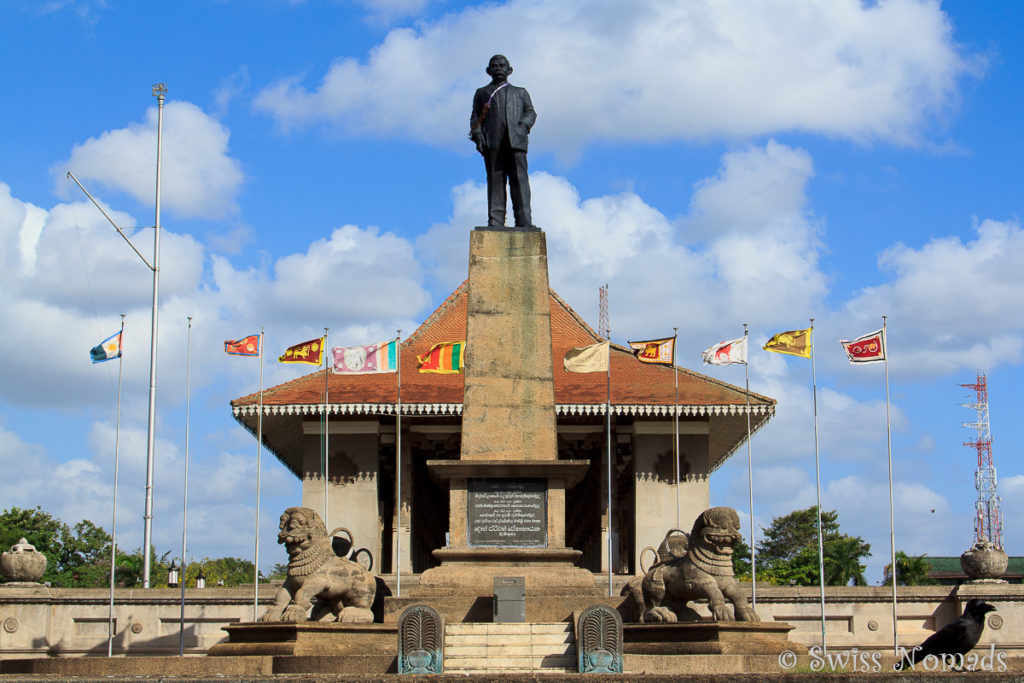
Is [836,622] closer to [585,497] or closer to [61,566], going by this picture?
[585,497]

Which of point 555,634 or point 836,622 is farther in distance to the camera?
point 836,622

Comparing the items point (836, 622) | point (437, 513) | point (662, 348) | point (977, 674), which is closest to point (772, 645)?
point (977, 674)

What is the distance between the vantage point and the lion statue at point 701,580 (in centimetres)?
1361

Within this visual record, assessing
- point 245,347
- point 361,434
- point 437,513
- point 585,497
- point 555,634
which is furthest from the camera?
point 437,513

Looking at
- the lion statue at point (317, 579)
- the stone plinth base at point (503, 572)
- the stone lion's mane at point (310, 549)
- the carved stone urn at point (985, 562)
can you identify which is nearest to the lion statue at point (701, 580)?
the stone plinth base at point (503, 572)

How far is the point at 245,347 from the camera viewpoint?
25656mm

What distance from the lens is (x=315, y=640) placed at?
13039mm

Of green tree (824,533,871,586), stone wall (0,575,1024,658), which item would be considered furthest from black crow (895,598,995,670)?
green tree (824,533,871,586)

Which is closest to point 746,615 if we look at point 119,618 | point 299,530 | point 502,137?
point 299,530

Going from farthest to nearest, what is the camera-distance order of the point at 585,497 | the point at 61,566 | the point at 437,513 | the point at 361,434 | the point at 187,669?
1. the point at 61,566
2. the point at 437,513
3. the point at 585,497
4. the point at 361,434
5. the point at 187,669

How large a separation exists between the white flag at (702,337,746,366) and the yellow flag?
651mm

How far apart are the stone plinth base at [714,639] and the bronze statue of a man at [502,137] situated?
5859 mm

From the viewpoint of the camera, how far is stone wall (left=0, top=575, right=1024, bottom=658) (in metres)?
22.9

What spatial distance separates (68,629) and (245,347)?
6181mm
